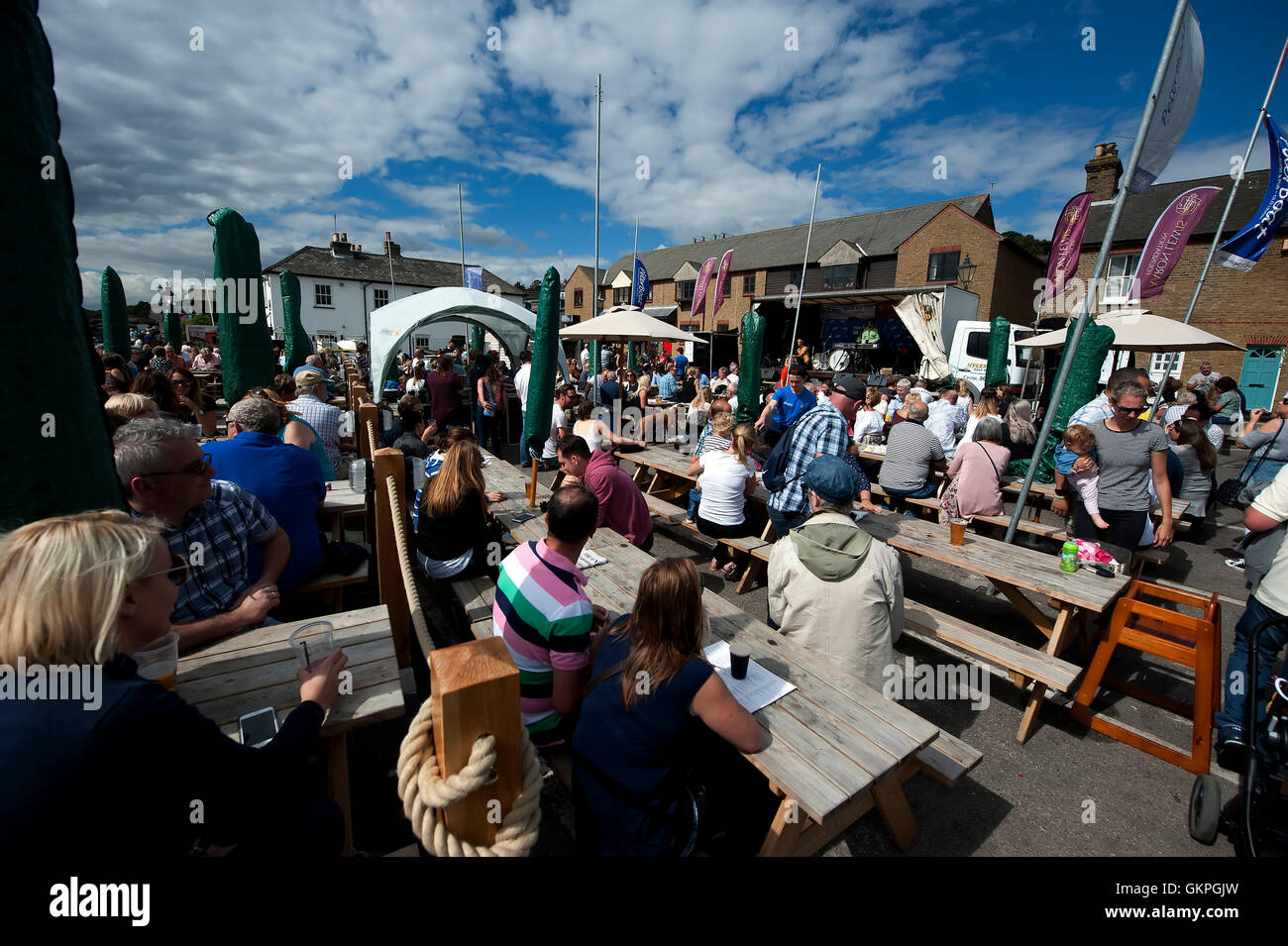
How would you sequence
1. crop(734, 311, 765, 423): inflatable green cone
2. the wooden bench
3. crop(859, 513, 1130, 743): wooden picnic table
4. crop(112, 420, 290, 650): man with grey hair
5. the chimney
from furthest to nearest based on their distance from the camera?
the chimney → crop(734, 311, 765, 423): inflatable green cone → crop(859, 513, 1130, 743): wooden picnic table → the wooden bench → crop(112, 420, 290, 650): man with grey hair

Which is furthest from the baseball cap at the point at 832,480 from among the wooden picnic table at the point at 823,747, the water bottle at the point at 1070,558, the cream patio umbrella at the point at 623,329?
the cream patio umbrella at the point at 623,329

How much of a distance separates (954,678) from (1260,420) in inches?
232

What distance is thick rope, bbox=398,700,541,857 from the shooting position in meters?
1.25

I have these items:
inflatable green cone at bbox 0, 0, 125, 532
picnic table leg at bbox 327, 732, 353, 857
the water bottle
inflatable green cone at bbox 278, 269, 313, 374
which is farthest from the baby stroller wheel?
inflatable green cone at bbox 278, 269, 313, 374

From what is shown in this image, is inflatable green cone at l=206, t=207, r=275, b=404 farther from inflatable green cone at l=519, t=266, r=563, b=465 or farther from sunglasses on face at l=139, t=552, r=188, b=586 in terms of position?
sunglasses on face at l=139, t=552, r=188, b=586

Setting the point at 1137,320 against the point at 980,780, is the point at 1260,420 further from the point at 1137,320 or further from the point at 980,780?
the point at 980,780

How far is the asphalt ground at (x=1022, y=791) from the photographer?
2.59 metres

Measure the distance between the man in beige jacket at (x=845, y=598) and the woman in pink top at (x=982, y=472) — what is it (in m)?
2.91

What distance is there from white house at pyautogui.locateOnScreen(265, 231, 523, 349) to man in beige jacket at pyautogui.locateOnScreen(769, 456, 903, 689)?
125ft

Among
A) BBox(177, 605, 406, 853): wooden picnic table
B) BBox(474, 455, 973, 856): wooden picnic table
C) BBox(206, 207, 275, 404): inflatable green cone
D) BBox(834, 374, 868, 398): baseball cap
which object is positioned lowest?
BBox(474, 455, 973, 856): wooden picnic table
